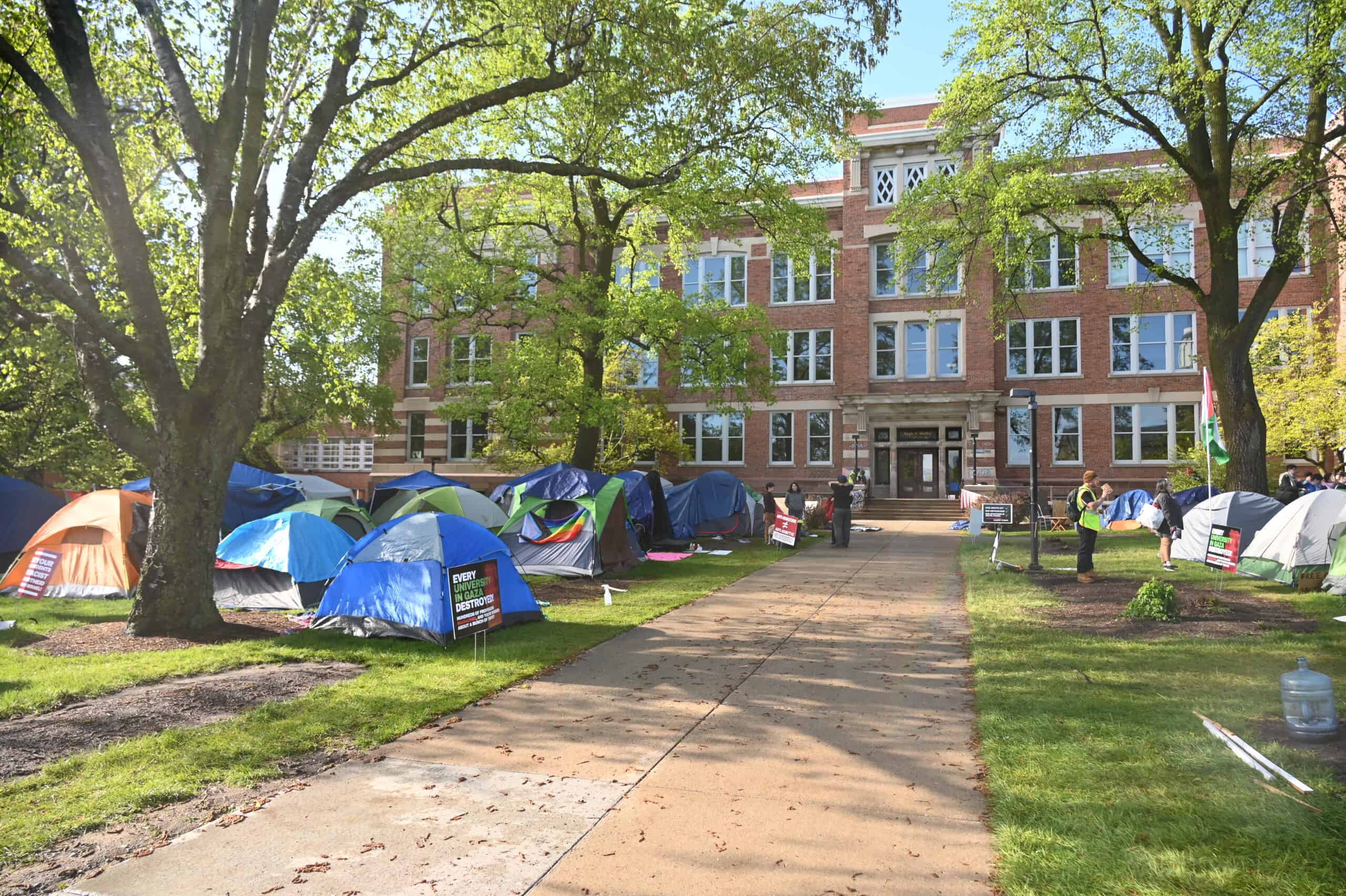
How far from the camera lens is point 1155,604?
9914mm

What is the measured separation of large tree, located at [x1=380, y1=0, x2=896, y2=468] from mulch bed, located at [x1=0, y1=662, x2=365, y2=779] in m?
7.38

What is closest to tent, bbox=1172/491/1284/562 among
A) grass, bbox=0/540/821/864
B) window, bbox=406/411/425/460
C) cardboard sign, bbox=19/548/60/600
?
grass, bbox=0/540/821/864

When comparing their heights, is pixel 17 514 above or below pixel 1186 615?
above

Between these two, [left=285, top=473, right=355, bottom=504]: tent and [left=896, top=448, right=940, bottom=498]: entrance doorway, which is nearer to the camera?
[left=285, top=473, right=355, bottom=504]: tent

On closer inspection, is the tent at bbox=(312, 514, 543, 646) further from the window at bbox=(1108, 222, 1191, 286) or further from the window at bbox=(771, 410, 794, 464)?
the window at bbox=(1108, 222, 1191, 286)

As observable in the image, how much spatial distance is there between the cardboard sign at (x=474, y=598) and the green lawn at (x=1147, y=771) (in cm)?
480

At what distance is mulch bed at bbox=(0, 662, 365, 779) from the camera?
5648 millimetres

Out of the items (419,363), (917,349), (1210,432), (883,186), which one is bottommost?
(1210,432)

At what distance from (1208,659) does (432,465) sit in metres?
33.5

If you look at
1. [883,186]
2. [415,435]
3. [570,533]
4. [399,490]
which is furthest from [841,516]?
[415,435]

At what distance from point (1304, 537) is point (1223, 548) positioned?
Result: 128cm

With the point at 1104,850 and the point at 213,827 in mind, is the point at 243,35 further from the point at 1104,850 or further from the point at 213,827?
the point at 1104,850

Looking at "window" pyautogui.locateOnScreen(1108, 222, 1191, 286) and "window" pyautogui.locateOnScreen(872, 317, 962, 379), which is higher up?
"window" pyautogui.locateOnScreen(1108, 222, 1191, 286)

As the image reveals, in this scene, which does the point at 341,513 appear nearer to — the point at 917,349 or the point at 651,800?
the point at 651,800
